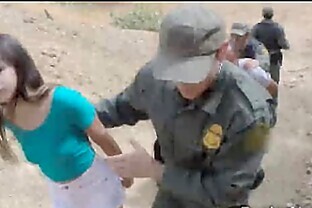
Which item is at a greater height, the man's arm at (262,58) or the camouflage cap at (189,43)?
the camouflage cap at (189,43)

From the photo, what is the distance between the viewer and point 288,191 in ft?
17.2

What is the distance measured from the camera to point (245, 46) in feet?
14.6

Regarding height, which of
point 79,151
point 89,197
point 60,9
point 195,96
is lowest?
point 60,9

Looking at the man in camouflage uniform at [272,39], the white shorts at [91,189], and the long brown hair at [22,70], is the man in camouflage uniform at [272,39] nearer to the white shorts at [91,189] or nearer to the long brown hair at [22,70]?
the white shorts at [91,189]

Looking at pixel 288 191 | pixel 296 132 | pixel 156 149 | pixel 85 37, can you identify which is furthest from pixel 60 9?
pixel 156 149

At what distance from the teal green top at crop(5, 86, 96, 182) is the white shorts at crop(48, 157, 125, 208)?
0.03 metres

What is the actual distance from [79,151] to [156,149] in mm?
365

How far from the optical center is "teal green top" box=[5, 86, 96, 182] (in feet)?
8.98

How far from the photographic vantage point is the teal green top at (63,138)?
8.98ft

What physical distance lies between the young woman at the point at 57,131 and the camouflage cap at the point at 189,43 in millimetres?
444

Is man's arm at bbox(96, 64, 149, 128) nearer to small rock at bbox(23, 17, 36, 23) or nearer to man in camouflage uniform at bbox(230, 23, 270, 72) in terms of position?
man in camouflage uniform at bbox(230, 23, 270, 72)

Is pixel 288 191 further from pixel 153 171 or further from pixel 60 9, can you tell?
pixel 60 9

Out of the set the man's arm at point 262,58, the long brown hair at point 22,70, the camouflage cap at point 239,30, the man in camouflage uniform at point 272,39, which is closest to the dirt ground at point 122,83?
the man in camouflage uniform at point 272,39

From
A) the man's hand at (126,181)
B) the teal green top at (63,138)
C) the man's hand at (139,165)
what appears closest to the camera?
the man's hand at (139,165)
